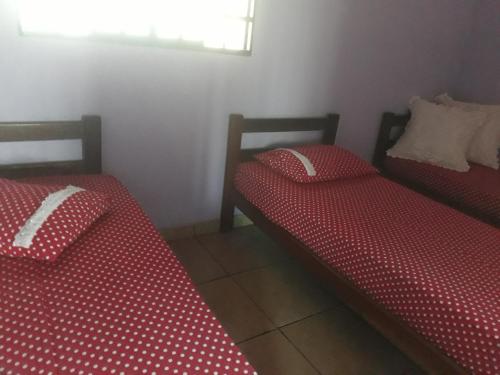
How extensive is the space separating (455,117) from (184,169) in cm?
182

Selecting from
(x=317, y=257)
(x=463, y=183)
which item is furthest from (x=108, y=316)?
(x=463, y=183)

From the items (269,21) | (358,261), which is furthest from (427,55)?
(358,261)

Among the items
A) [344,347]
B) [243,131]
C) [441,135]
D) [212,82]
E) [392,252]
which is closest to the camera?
[392,252]

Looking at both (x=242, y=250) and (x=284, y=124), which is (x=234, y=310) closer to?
(x=242, y=250)

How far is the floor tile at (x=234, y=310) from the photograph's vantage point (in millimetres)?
1659

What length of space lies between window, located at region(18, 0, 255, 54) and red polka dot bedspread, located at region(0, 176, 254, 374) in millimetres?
966

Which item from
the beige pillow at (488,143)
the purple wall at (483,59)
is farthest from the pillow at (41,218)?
the purple wall at (483,59)

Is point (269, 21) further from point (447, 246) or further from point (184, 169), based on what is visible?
point (447, 246)

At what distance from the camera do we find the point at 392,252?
145 centimetres

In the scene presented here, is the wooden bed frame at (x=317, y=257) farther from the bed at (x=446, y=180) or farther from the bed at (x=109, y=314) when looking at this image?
the bed at (x=109, y=314)

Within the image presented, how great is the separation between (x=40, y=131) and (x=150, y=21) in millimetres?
720

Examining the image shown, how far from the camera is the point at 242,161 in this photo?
7.61 ft

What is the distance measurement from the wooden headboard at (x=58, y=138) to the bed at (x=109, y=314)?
54 centimetres

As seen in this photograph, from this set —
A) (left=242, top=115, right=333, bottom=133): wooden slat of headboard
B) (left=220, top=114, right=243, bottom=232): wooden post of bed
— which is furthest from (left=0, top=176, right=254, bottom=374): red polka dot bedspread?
(left=242, top=115, right=333, bottom=133): wooden slat of headboard
